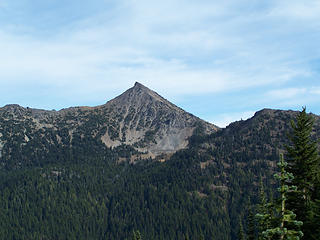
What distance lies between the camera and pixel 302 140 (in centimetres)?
3497

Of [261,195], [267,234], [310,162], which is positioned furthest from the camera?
[261,195]

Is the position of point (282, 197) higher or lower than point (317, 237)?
higher

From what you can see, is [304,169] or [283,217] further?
[304,169]

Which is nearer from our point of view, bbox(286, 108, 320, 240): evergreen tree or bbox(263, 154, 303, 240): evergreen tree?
bbox(263, 154, 303, 240): evergreen tree

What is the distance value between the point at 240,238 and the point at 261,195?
3592 cm

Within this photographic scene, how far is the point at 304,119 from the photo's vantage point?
36062 mm

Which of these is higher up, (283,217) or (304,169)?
(304,169)

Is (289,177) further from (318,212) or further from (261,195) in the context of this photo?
(261,195)

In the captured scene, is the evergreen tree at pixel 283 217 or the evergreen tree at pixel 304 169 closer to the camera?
the evergreen tree at pixel 283 217

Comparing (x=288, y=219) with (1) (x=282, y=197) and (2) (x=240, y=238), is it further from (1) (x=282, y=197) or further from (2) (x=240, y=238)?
(2) (x=240, y=238)

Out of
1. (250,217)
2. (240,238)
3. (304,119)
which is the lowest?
(240,238)

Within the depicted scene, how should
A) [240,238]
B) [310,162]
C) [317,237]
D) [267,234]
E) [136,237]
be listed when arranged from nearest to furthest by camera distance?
[267,234], [317,237], [310,162], [136,237], [240,238]

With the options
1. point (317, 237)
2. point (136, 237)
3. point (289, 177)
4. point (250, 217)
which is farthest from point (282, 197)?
point (136, 237)

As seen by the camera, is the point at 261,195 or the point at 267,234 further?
the point at 261,195
